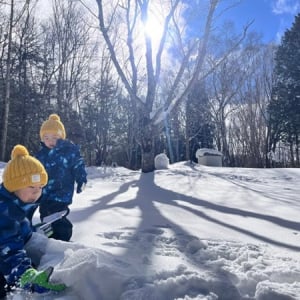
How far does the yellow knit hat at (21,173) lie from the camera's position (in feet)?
6.37

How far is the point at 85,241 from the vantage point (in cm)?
251

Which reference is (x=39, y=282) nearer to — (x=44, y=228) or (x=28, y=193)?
(x=28, y=193)

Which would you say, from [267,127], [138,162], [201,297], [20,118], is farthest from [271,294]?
[138,162]

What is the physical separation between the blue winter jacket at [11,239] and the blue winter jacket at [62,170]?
3.32ft

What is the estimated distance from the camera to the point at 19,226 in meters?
1.88

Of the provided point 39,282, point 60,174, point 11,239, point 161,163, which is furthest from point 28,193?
point 161,163

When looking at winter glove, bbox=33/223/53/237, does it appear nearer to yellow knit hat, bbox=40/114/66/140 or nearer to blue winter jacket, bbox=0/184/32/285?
blue winter jacket, bbox=0/184/32/285

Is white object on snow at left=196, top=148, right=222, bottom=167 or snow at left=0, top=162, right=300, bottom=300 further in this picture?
white object on snow at left=196, top=148, right=222, bottom=167

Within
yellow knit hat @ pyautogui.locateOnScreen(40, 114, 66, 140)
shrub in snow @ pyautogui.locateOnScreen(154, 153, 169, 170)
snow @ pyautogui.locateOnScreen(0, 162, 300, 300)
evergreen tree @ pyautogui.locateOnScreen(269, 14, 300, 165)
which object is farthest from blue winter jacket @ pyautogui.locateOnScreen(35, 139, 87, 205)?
evergreen tree @ pyautogui.locateOnScreen(269, 14, 300, 165)

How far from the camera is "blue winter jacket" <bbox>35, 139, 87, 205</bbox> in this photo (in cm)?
293

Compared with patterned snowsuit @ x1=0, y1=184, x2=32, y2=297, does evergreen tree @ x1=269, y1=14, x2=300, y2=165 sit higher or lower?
higher

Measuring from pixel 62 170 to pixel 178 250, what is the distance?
1281 mm

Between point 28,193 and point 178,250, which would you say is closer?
point 28,193

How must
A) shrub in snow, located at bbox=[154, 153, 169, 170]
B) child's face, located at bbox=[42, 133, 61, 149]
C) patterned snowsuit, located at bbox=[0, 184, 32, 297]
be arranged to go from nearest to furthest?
patterned snowsuit, located at bbox=[0, 184, 32, 297], child's face, located at bbox=[42, 133, 61, 149], shrub in snow, located at bbox=[154, 153, 169, 170]
